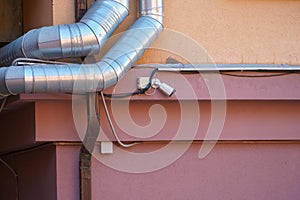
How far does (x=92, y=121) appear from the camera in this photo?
679cm

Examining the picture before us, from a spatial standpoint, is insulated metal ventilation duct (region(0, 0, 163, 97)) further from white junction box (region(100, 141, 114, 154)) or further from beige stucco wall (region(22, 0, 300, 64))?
white junction box (region(100, 141, 114, 154))

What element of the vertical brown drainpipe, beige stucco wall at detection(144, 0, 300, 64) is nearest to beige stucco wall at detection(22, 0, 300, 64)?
beige stucco wall at detection(144, 0, 300, 64)

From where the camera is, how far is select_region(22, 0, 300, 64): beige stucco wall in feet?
23.4

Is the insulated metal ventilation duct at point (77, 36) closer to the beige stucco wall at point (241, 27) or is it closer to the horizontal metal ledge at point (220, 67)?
the horizontal metal ledge at point (220, 67)

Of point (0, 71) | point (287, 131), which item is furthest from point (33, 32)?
point (287, 131)

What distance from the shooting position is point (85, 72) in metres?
6.38

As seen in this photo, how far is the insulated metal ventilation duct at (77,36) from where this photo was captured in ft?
21.2

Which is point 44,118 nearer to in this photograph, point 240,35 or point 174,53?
point 174,53

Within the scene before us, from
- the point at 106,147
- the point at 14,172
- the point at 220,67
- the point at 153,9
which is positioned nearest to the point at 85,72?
the point at 106,147

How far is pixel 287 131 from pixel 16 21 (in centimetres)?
349

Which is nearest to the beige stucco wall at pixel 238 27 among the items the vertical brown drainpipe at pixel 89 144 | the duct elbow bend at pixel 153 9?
the duct elbow bend at pixel 153 9

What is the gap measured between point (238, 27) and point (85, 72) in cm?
175

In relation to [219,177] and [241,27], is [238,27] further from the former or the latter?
[219,177]

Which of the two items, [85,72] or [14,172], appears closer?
[85,72]
